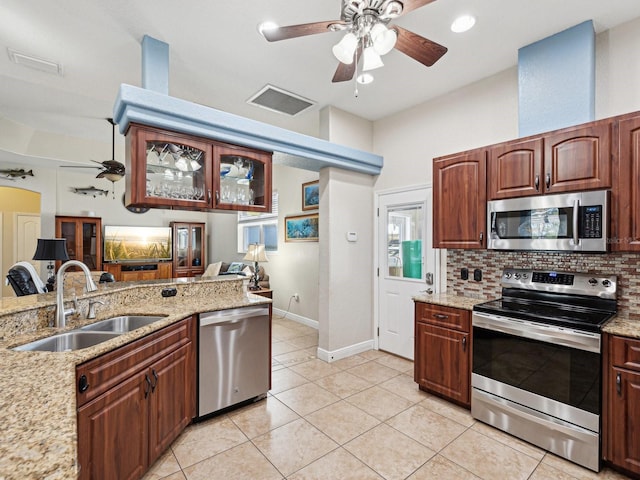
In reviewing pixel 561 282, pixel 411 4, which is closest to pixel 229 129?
pixel 411 4

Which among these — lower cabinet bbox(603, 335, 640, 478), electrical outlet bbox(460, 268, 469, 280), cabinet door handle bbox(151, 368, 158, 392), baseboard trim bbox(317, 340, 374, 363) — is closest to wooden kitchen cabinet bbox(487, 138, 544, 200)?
electrical outlet bbox(460, 268, 469, 280)

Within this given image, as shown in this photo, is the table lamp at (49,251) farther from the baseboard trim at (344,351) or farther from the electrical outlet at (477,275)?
the electrical outlet at (477,275)

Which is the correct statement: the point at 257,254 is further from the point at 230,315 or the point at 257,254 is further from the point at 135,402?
the point at 135,402

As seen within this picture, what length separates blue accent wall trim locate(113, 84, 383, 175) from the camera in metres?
2.42

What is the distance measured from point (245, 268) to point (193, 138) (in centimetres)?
435

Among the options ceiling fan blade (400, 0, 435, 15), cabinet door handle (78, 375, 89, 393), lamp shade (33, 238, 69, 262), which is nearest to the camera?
cabinet door handle (78, 375, 89, 393)

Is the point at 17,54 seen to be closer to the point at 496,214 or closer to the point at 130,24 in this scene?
the point at 130,24

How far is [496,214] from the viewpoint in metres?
2.68

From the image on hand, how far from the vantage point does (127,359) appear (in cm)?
174

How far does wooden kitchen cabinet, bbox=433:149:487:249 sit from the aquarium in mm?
7069

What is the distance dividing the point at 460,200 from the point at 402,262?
3.86 feet

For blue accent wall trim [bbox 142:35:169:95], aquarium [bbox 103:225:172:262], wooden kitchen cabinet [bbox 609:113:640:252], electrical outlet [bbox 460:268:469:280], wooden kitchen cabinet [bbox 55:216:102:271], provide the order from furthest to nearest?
aquarium [bbox 103:225:172:262] < wooden kitchen cabinet [bbox 55:216:102:271] < electrical outlet [bbox 460:268:469:280] < blue accent wall trim [bbox 142:35:169:95] < wooden kitchen cabinet [bbox 609:113:640:252]

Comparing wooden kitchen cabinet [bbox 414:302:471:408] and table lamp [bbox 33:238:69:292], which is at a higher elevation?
table lamp [bbox 33:238:69:292]

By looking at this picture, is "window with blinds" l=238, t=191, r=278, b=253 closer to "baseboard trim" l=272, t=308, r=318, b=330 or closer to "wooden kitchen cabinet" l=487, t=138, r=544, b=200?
"baseboard trim" l=272, t=308, r=318, b=330
